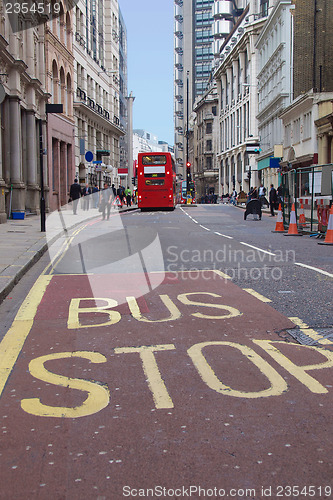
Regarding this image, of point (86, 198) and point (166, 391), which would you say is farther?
point (86, 198)

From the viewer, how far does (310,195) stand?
59.2ft

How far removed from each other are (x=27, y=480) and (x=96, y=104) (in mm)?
54964

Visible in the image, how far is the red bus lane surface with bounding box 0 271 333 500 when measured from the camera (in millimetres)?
2707

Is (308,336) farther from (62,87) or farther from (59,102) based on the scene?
(62,87)

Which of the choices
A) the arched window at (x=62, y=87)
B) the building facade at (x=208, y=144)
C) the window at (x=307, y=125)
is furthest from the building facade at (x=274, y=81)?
the building facade at (x=208, y=144)

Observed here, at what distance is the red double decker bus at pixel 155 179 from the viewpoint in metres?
38.6

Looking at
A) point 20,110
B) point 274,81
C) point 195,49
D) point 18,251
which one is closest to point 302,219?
point 18,251

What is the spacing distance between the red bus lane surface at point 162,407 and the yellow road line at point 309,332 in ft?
0.57

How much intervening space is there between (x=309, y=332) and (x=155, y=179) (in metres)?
33.9

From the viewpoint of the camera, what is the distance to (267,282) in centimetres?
852

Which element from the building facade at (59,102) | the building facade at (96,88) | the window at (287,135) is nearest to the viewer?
the building facade at (59,102)

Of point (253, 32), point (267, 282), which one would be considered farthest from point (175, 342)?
point (253, 32)

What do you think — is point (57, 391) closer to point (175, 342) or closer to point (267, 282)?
point (175, 342)

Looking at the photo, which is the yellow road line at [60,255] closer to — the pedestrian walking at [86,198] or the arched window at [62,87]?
the pedestrian walking at [86,198]
